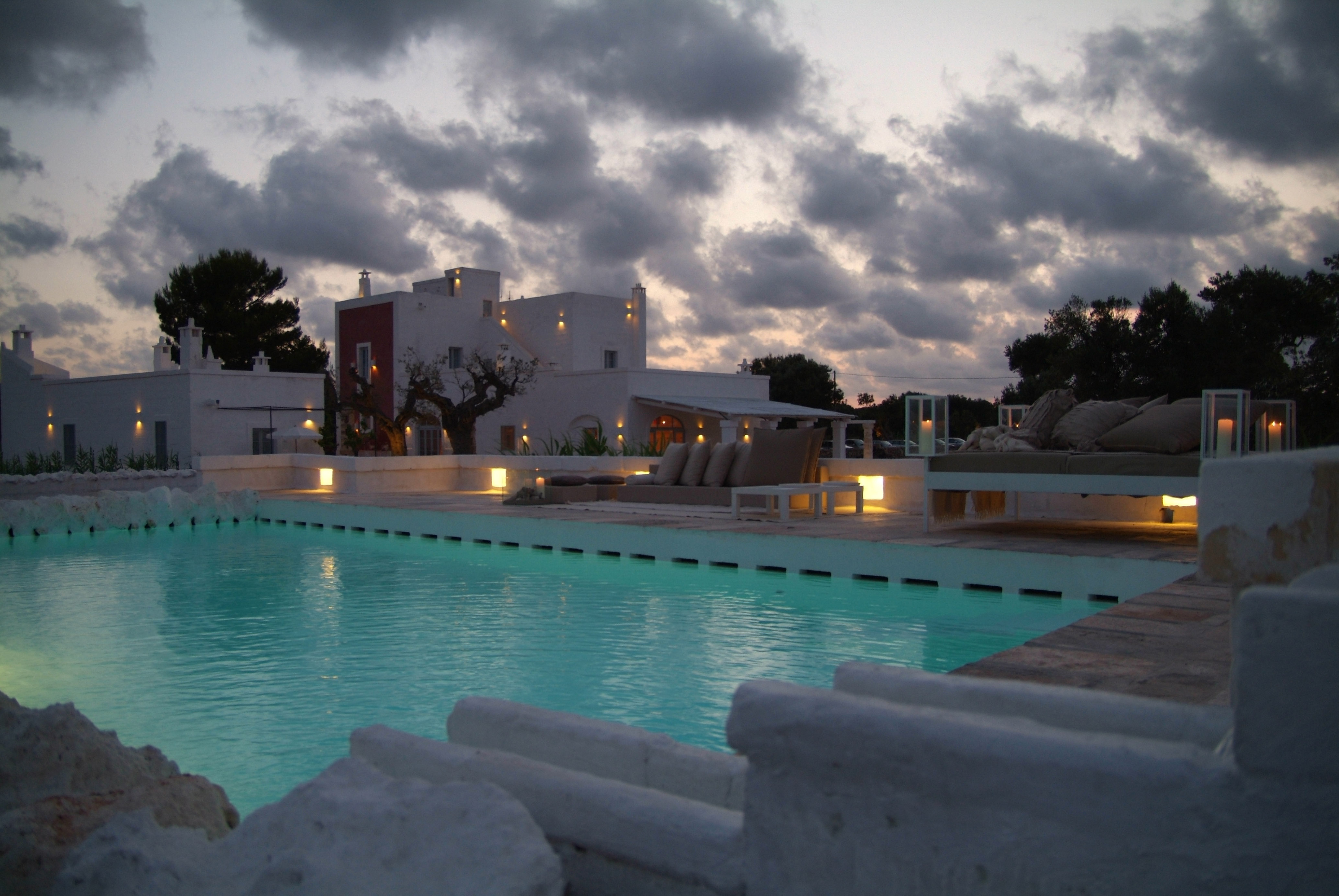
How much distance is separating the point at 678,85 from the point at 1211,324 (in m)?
16.0

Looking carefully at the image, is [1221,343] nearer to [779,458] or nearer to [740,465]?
[779,458]

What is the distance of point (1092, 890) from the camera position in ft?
4.28

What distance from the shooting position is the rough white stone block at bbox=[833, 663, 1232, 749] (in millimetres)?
1478

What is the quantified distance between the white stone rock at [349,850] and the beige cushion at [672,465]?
9.65 meters

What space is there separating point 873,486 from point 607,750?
10.5m

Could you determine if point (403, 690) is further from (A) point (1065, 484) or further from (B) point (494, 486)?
(B) point (494, 486)

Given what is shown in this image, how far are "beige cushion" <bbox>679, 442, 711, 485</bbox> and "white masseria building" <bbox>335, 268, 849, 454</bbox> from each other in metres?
12.3

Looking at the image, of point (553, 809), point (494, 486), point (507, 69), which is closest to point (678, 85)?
point (507, 69)

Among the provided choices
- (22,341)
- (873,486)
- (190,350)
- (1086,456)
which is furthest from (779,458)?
(22,341)

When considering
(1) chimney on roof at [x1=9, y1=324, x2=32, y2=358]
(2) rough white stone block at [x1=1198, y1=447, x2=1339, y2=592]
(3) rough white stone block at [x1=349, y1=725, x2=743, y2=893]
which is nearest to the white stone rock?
(3) rough white stone block at [x1=349, y1=725, x2=743, y2=893]

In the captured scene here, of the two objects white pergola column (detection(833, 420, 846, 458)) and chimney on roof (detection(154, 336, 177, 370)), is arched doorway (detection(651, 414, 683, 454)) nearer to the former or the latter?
white pergola column (detection(833, 420, 846, 458))

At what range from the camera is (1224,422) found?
7344mm

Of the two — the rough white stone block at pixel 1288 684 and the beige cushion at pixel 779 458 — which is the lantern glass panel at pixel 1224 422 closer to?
the beige cushion at pixel 779 458

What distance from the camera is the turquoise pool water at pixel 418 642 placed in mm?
4594
